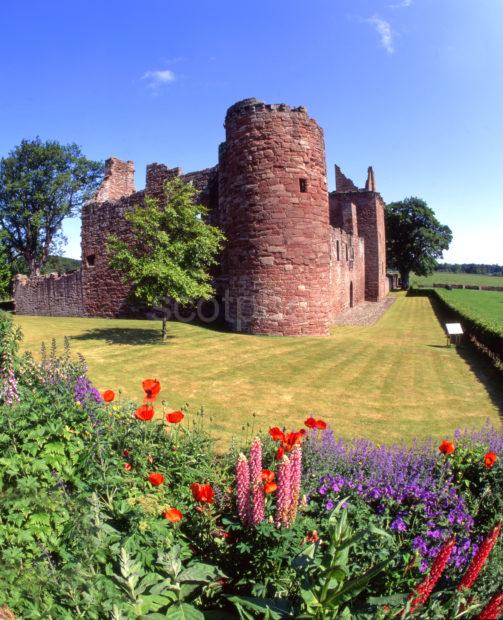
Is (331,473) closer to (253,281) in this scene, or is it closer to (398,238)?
(253,281)

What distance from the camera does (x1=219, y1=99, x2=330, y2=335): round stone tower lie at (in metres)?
14.3

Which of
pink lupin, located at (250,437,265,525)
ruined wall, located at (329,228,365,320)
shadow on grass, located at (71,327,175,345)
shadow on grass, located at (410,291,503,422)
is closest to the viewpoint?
pink lupin, located at (250,437,265,525)

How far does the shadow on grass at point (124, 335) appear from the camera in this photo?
1275 cm

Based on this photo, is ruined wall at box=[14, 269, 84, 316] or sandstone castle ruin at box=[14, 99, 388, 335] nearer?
sandstone castle ruin at box=[14, 99, 388, 335]

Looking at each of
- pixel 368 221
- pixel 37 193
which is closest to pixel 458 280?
pixel 368 221

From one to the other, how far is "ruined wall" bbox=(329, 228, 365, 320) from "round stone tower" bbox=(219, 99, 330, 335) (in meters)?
6.35

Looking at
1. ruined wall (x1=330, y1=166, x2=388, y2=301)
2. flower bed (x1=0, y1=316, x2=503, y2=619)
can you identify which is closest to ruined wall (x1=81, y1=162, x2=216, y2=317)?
flower bed (x1=0, y1=316, x2=503, y2=619)

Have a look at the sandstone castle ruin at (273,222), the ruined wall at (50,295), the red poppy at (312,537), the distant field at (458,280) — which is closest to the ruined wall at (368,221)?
the sandstone castle ruin at (273,222)

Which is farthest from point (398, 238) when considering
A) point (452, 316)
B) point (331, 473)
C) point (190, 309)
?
point (331, 473)

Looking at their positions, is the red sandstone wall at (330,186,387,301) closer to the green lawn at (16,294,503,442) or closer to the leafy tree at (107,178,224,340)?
the green lawn at (16,294,503,442)

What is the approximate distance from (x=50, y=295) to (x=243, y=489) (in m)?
22.7

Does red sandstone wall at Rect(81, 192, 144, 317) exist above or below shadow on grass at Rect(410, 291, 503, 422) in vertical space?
above

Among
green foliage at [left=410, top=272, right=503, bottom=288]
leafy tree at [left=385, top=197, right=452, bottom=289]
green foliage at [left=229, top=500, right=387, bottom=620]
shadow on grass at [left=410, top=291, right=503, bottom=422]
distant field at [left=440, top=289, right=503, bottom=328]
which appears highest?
leafy tree at [left=385, top=197, right=452, bottom=289]

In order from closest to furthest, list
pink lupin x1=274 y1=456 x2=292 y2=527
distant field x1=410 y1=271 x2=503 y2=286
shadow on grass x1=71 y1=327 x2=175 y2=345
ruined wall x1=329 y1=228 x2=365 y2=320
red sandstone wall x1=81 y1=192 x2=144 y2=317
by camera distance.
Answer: pink lupin x1=274 y1=456 x2=292 y2=527, shadow on grass x1=71 y1=327 x2=175 y2=345, red sandstone wall x1=81 y1=192 x2=144 y2=317, ruined wall x1=329 y1=228 x2=365 y2=320, distant field x1=410 y1=271 x2=503 y2=286
